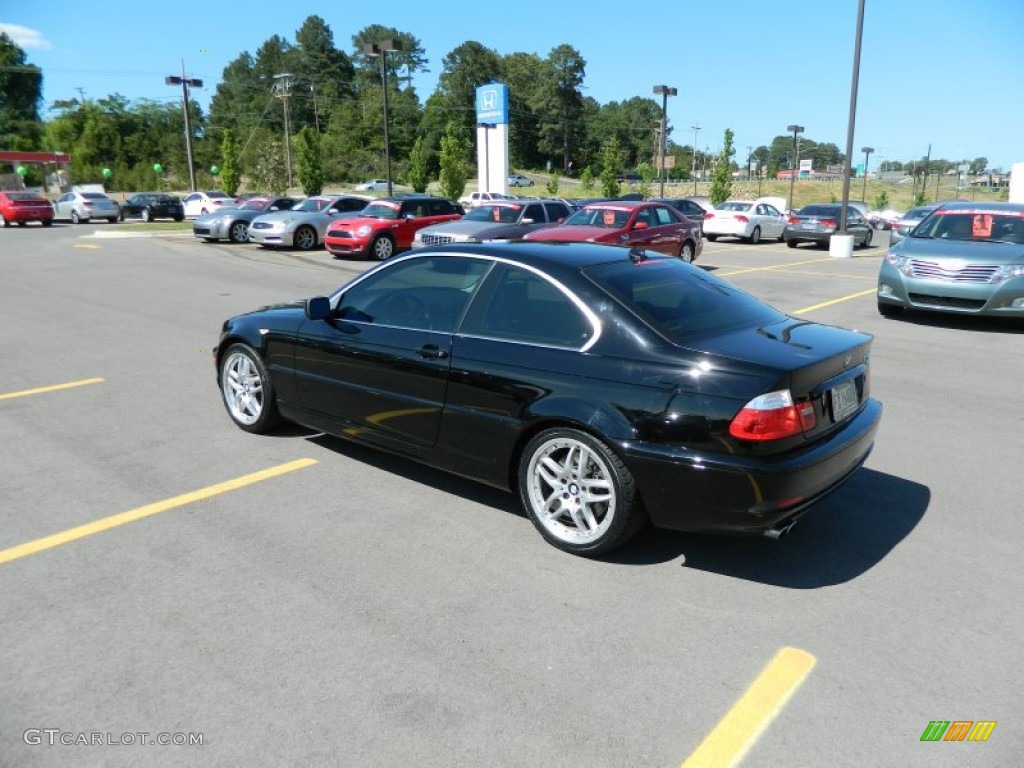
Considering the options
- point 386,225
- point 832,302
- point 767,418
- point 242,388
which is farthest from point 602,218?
point 767,418

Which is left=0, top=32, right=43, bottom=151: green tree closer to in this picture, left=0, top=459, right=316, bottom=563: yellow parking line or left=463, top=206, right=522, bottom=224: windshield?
left=463, top=206, right=522, bottom=224: windshield

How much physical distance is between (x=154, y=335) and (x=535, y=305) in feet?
24.2

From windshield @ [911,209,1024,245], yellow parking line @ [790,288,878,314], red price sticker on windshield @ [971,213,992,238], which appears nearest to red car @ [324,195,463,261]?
yellow parking line @ [790,288,878,314]

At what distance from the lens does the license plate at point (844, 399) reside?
12.7ft

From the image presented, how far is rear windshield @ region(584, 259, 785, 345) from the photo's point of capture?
3.97 metres

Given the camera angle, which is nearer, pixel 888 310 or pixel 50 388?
pixel 50 388

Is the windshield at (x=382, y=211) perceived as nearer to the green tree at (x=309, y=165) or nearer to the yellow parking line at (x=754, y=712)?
the yellow parking line at (x=754, y=712)

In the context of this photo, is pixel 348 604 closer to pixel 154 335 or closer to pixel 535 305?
pixel 535 305

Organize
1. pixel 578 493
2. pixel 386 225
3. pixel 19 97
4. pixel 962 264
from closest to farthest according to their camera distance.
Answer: pixel 578 493, pixel 962 264, pixel 386 225, pixel 19 97

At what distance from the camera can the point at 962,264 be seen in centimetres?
1012

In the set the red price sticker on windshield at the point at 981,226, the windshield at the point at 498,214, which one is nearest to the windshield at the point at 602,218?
the windshield at the point at 498,214

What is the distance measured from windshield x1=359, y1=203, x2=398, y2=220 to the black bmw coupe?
15910 millimetres

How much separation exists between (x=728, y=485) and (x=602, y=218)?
46.0 feet

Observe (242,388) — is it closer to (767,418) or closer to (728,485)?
(728,485)
